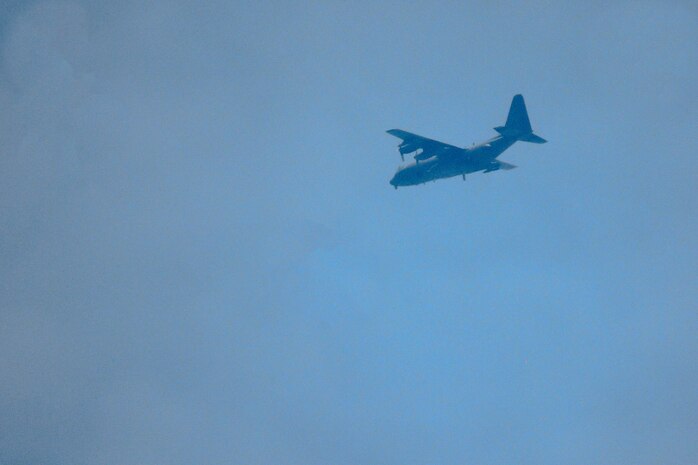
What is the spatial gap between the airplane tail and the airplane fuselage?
76 cm

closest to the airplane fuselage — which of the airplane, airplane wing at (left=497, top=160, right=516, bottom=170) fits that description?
the airplane

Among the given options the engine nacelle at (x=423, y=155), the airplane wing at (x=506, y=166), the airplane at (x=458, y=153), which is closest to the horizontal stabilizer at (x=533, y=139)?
the airplane at (x=458, y=153)

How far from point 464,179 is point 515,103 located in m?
8.35

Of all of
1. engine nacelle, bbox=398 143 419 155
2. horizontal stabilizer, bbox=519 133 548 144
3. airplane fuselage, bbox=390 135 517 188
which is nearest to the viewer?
horizontal stabilizer, bbox=519 133 548 144

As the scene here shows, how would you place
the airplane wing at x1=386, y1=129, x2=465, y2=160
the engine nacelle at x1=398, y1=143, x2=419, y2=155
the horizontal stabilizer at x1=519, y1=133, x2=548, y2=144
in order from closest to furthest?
the horizontal stabilizer at x1=519, y1=133, x2=548, y2=144, the airplane wing at x1=386, y1=129, x2=465, y2=160, the engine nacelle at x1=398, y1=143, x2=419, y2=155

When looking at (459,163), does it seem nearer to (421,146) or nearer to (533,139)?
(421,146)

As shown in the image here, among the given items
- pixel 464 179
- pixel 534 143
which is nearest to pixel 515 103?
pixel 534 143

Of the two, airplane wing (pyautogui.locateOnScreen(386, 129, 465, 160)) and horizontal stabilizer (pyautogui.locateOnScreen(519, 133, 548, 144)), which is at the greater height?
airplane wing (pyautogui.locateOnScreen(386, 129, 465, 160))

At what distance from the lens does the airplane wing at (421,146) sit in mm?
59031

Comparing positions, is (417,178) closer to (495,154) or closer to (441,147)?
(441,147)

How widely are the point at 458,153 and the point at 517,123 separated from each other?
234 inches

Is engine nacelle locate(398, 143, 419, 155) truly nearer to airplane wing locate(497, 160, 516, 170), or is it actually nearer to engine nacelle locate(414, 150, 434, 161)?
engine nacelle locate(414, 150, 434, 161)

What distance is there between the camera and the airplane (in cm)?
5550

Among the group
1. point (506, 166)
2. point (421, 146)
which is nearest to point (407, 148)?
point (421, 146)
